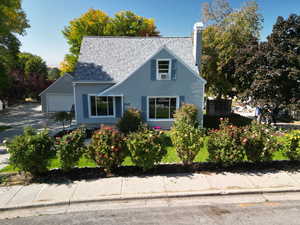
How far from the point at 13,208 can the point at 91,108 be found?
916cm

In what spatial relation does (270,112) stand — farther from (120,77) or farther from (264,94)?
(120,77)

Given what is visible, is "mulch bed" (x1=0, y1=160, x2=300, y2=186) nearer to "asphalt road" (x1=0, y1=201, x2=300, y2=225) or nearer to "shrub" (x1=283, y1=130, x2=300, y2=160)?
"shrub" (x1=283, y1=130, x2=300, y2=160)

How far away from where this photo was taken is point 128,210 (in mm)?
4445

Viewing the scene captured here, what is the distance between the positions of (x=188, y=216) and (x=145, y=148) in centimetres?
229

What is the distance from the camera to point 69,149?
18.5 ft

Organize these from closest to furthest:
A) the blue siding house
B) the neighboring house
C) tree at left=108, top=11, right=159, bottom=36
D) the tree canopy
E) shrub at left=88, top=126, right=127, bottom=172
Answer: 1. shrub at left=88, top=126, right=127, bottom=172
2. the tree canopy
3. the blue siding house
4. the neighboring house
5. tree at left=108, top=11, right=159, bottom=36

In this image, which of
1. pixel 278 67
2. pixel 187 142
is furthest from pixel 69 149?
pixel 278 67

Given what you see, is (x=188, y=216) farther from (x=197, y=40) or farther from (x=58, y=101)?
(x=58, y=101)

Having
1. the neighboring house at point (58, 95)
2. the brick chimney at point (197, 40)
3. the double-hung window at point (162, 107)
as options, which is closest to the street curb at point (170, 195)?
the double-hung window at point (162, 107)

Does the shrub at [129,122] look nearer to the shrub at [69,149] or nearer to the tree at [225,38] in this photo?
the shrub at [69,149]

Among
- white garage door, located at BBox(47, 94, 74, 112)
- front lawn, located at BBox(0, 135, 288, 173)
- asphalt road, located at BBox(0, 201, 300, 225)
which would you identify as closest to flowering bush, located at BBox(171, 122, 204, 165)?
front lawn, located at BBox(0, 135, 288, 173)

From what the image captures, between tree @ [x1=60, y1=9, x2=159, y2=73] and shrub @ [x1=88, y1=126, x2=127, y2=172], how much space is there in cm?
2328

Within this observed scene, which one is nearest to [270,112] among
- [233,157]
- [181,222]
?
[233,157]

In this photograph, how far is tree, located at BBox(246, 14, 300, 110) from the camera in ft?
39.2
